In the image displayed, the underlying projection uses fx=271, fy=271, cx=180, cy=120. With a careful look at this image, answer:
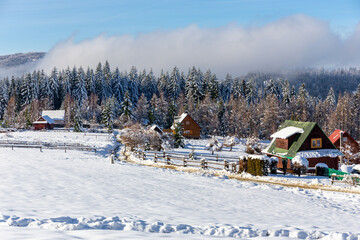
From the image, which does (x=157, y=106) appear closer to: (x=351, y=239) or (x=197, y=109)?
(x=197, y=109)

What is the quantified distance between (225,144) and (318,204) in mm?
42189

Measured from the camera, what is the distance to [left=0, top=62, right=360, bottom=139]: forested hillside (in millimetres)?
80562

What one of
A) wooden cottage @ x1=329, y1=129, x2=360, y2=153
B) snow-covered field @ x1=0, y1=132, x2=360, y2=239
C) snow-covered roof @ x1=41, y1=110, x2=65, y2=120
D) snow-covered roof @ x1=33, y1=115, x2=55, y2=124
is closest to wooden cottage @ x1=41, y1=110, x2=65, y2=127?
snow-covered roof @ x1=41, y1=110, x2=65, y2=120

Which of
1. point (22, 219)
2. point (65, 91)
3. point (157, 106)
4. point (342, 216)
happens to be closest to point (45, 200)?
point (22, 219)

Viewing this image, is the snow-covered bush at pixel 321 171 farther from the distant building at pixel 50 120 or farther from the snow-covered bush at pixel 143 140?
the distant building at pixel 50 120

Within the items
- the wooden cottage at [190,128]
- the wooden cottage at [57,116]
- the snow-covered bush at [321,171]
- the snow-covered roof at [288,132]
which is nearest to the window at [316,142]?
the snow-covered roof at [288,132]

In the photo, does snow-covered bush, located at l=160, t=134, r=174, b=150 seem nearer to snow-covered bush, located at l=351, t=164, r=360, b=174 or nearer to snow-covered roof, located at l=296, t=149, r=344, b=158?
snow-covered roof, located at l=296, t=149, r=344, b=158

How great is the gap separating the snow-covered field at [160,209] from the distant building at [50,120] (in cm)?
7185

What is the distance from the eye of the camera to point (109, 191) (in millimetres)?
14281

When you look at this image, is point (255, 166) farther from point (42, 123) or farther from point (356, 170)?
point (42, 123)

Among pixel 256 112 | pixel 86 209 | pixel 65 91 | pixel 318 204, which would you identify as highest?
pixel 65 91

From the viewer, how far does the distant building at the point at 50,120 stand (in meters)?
84.4

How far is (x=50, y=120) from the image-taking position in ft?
286

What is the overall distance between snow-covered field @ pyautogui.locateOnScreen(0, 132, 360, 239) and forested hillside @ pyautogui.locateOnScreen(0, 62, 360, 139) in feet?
188
